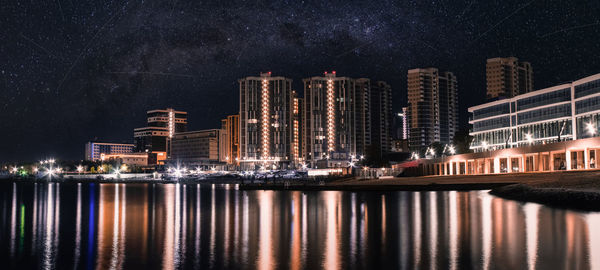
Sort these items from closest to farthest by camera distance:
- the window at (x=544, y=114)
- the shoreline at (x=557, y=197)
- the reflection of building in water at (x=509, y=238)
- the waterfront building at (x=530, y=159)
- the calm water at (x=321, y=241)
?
the reflection of building in water at (x=509, y=238) < the calm water at (x=321, y=241) < the shoreline at (x=557, y=197) < the waterfront building at (x=530, y=159) < the window at (x=544, y=114)

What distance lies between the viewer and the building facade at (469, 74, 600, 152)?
304 ft

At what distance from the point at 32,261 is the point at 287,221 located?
683 inches

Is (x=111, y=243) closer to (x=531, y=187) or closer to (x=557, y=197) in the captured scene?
(x=557, y=197)

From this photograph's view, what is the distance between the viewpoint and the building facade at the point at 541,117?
9269 cm


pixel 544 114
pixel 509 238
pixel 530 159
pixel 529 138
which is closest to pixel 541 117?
pixel 544 114

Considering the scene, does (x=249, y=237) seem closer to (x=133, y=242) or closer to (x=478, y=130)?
(x=133, y=242)

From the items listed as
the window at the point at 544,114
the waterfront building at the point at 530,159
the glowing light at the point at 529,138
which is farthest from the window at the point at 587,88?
the waterfront building at the point at 530,159

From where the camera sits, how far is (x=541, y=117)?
105938 millimetres

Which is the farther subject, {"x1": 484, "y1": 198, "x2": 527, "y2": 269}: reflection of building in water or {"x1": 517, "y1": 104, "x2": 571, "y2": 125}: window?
{"x1": 517, "y1": 104, "x2": 571, "y2": 125}: window

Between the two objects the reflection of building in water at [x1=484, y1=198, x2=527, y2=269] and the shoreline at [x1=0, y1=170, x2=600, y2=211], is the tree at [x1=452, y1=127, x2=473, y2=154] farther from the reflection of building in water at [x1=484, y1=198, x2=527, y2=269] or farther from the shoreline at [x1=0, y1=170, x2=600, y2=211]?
the reflection of building in water at [x1=484, y1=198, x2=527, y2=269]

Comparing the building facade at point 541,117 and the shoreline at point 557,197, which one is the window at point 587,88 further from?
the shoreline at point 557,197

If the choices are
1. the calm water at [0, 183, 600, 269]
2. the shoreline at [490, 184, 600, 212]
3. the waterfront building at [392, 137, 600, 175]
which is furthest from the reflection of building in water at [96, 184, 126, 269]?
the waterfront building at [392, 137, 600, 175]

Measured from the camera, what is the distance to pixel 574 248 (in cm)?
2145

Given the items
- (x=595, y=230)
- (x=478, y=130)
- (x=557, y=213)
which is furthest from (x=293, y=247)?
(x=478, y=130)
